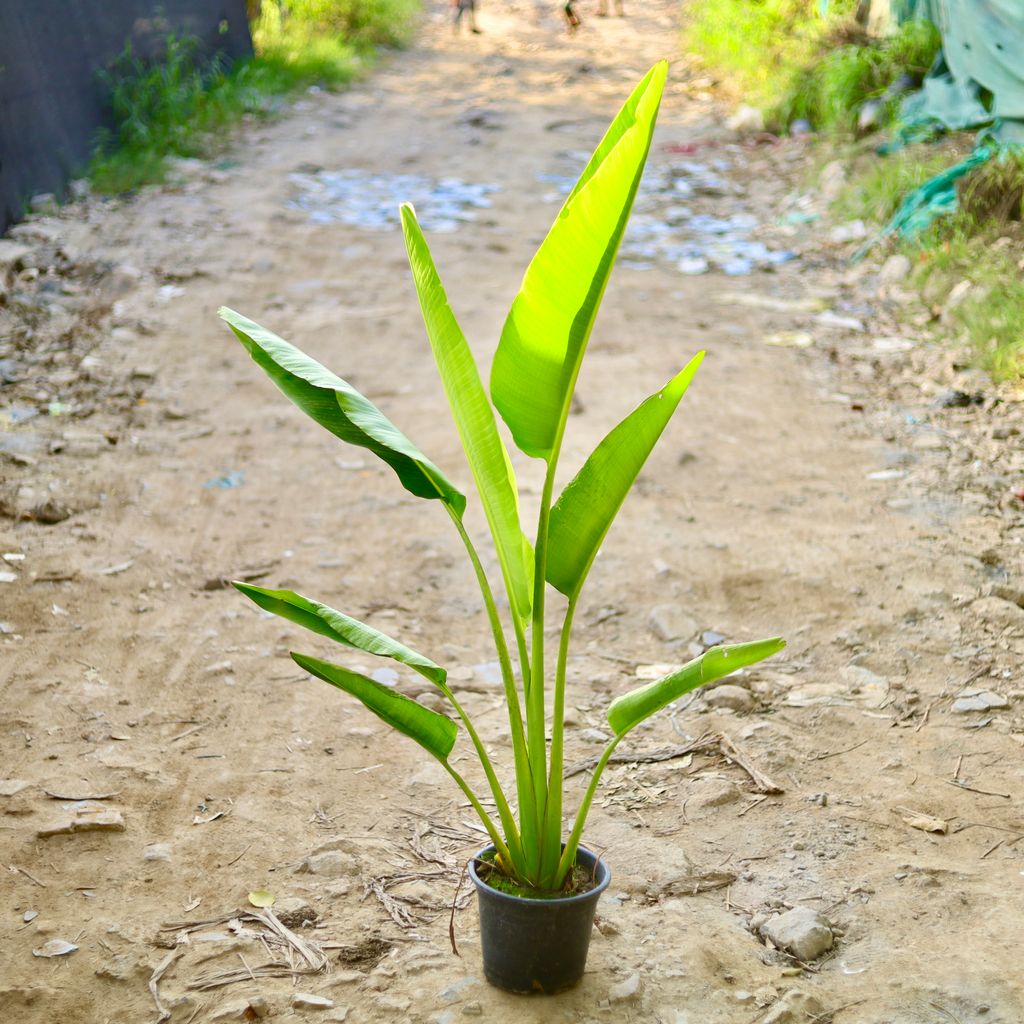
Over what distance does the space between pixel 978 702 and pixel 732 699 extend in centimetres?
49

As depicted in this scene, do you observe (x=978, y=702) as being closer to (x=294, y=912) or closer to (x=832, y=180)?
(x=294, y=912)

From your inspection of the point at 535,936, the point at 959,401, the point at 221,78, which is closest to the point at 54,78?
the point at 221,78

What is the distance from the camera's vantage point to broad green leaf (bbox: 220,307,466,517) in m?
1.32

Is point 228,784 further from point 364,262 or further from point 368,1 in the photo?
point 368,1

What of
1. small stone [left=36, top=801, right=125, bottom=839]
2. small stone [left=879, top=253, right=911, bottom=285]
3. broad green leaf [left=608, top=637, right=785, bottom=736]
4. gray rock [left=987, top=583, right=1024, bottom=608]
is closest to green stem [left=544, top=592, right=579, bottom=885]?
broad green leaf [left=608, top=637, right=785, bottom=736]

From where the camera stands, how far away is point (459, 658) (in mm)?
2455

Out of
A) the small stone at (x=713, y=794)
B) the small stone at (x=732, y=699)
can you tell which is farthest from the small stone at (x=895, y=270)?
the small stone at (x=713, y=794)

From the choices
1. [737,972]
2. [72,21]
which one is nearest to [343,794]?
[737,972]

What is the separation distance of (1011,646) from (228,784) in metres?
1.67

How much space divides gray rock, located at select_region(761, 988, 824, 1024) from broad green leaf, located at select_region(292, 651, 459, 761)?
0.57 metres

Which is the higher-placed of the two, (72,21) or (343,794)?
(72,21)

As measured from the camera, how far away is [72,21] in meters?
5.46

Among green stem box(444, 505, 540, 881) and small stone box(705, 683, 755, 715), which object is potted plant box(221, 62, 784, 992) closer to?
green stem box(444, 505, 540, 881)

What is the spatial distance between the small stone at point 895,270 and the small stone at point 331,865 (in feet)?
12.4
